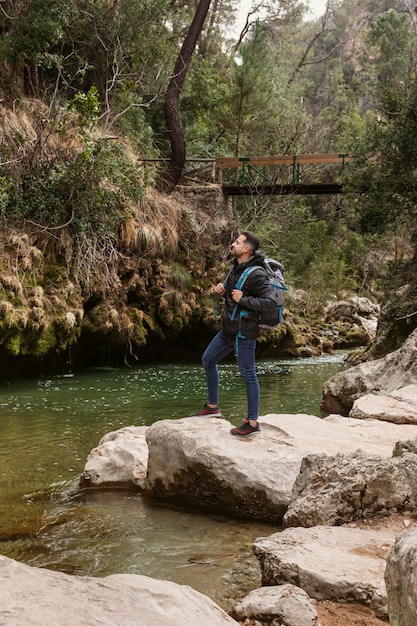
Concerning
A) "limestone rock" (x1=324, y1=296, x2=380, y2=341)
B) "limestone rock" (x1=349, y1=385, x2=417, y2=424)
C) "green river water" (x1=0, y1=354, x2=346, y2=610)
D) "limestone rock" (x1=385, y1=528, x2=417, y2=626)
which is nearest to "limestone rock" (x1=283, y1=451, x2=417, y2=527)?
"green river water" (x1=0, y1=354, x2=346, y2=610)

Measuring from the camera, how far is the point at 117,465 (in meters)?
6.09

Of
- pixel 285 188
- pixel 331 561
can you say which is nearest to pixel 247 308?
pixel 331 561

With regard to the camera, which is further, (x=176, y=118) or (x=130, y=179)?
(x=176, y=118)

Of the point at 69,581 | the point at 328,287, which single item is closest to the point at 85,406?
the point at 69,581

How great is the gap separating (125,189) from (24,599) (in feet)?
44.4

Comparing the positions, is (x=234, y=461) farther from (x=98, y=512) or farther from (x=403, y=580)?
(x=403, y=580)

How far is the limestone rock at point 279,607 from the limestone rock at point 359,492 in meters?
0.96

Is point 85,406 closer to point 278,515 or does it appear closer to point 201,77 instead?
point 278,515

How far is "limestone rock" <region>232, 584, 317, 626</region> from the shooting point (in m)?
2.92

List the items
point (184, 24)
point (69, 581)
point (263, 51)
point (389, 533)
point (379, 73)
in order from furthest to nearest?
point (379, 73), point (184, 24), point (263, 51), point (389, 533), point (69, 581)

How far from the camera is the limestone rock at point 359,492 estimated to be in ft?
13.0

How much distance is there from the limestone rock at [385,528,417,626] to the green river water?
1.67 m

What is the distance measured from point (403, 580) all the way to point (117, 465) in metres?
4.36

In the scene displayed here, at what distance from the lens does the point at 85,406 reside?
10328 millimetres
